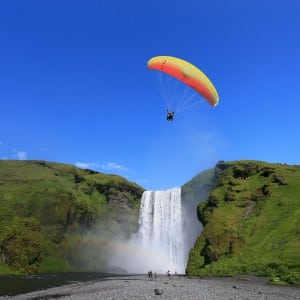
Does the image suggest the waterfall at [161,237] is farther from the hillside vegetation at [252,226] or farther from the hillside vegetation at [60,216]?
the hillside vegetation at [252,226]

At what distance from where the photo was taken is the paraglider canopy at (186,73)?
1746 inches

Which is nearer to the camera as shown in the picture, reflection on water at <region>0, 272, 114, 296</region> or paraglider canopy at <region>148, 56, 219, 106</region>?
reflection on water at <region>0, 272, 114, 296</region>

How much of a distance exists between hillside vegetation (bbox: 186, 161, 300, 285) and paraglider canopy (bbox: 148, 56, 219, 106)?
2229 cm

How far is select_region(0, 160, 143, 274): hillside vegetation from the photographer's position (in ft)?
271

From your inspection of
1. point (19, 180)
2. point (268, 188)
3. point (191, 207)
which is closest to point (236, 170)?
point (268, 188)

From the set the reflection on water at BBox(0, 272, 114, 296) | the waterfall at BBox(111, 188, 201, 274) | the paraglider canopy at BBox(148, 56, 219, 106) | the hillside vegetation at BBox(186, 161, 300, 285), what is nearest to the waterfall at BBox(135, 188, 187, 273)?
the waterfall at BBox(111, 188, 201, 274)

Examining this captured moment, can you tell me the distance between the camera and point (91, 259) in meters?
101

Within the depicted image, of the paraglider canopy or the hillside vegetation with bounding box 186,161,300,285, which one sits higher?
the paraglider canopy

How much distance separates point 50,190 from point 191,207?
119 ft

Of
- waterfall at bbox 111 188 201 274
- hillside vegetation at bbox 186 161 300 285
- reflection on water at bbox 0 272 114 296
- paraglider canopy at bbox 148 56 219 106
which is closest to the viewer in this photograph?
reflection on water at bbox 0 272 114 296

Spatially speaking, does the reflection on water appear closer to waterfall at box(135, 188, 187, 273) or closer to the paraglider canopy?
the paraglider canopy

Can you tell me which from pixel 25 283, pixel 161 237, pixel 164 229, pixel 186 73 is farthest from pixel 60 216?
pixel 186 73

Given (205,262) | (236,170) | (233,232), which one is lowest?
(205,262)

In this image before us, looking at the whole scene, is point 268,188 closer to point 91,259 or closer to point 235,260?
point 235,260
